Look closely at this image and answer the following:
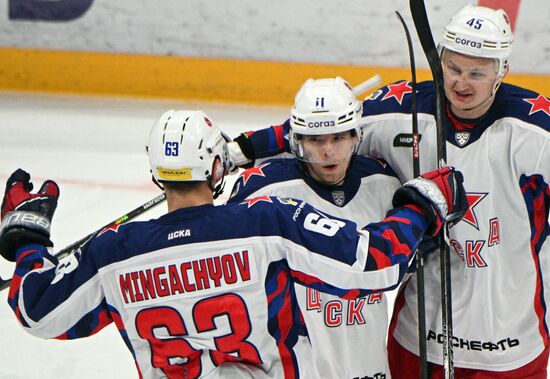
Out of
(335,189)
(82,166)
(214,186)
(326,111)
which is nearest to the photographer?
(214,186)

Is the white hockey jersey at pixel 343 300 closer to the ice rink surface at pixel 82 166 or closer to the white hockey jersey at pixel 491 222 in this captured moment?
the white hockey jersey at pixel 491 222

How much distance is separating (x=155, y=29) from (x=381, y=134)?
4.52m

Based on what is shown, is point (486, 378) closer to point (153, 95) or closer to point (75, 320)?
point (75, 320)

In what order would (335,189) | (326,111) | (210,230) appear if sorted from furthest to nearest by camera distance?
1. (335,189)
2. (326,111)
3. (210,230)

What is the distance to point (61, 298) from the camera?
5.77ft

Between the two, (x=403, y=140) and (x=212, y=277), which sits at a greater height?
(x=403, y=140)

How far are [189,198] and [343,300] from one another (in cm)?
51

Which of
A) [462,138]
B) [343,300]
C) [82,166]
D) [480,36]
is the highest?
[480,36]

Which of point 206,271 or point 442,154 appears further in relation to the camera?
point 442,154

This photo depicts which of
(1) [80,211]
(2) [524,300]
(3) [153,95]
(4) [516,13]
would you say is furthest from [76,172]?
(2) [524,300]

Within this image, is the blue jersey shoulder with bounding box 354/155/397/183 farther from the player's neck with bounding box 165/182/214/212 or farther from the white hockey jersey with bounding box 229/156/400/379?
the player's neck with bounding box 165/182/214/212

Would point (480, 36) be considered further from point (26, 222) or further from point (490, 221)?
point (26, 222)

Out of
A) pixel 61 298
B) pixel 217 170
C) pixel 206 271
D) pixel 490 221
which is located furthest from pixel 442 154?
pixel 61 298

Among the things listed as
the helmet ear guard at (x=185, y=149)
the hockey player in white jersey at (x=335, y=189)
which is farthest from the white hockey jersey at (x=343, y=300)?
the helmet ear guard at (x=185, y=149)
